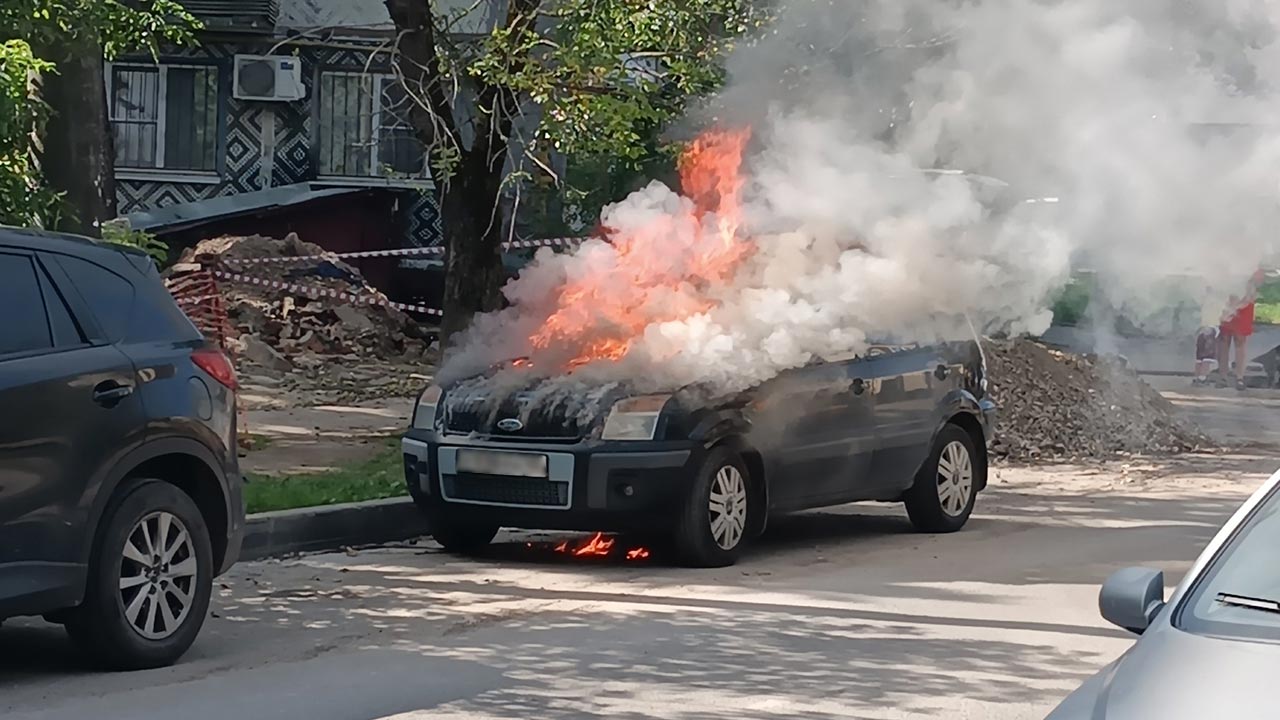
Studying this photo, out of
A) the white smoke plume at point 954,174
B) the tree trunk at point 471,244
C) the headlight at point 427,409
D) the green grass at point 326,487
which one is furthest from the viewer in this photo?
the tree trunk at point 471,244

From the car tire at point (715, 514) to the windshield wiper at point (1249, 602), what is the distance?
6237mm

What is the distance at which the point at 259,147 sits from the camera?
1223 inches

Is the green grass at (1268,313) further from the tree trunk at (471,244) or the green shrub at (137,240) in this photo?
the green shrub at (137,240)

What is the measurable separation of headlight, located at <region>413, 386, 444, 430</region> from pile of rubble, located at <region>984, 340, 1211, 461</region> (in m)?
8.19

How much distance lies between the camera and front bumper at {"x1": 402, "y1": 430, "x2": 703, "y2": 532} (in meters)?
10.6

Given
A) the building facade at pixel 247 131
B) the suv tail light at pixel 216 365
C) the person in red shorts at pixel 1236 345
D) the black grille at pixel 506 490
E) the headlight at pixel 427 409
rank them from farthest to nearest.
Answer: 1. the building facade at pixel 247 131
2. the person in red shorts at pixel 1236 345
3. the headlight at pixel 427 409
4. the black grille at pixel 506 490
5. the suv tail light at pixel 216 365

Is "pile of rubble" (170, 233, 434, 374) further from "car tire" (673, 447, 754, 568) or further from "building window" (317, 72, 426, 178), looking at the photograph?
"car tire" (673, 447, 754, 568)

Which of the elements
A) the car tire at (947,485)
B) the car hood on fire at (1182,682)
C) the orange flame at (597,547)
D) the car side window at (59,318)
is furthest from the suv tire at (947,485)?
the car hood on fire at (1182,682)

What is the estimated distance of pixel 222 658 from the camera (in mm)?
8148

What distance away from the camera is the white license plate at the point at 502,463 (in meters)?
10.7

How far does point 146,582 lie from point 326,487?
5.18 m

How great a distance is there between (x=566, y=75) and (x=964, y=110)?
13.4 feet

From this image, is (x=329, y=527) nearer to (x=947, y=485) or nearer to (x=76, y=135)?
(x=947, y=485)

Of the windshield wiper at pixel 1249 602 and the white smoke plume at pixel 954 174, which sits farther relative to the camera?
the white smoke plume at pixel 954 174
